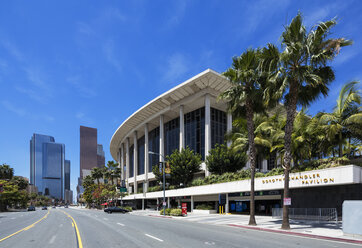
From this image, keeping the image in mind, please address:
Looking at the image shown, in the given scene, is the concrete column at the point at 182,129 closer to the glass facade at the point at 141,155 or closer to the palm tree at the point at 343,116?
the glass facade at the point at 141,155

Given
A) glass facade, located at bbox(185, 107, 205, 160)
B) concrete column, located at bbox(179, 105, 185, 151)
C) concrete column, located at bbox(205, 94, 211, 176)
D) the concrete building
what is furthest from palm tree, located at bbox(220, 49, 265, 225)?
concrete column, located at bbox(179, 105, 185, 151)

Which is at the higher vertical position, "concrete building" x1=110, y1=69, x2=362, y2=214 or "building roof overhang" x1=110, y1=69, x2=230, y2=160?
"building roof overhang" x1=110, y1=69, x2=230, y2=160

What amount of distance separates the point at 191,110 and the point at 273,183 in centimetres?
2923

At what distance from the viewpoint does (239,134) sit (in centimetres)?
3681

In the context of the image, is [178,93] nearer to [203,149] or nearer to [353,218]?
[203,149]

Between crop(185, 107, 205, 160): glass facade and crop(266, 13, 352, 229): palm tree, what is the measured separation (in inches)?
1289

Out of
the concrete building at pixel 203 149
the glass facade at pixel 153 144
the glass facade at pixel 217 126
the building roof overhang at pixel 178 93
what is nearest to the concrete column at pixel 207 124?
the concrete building at pixel 203 149

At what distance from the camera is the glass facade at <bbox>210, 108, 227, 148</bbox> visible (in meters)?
52.2

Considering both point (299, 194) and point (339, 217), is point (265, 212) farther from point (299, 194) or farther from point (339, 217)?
point (339, 217)

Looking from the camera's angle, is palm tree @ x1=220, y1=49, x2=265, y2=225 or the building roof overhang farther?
the building roof overhang

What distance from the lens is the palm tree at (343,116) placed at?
24.9 metres

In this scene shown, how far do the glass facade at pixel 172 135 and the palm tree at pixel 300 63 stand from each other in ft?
132

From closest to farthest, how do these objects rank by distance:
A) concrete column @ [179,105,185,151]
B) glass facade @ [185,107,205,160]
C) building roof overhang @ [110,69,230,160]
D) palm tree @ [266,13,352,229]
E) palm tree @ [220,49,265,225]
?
palm tree @ [266,13,352,229], palm tree @ [220,49,265,225], building roof overhang @ [110,69,230,160], glass facade @ [185,107,205,160], concrete column @ [179,105,185,151]

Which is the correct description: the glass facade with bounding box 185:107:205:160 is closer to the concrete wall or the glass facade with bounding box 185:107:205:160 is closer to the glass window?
the glass window
